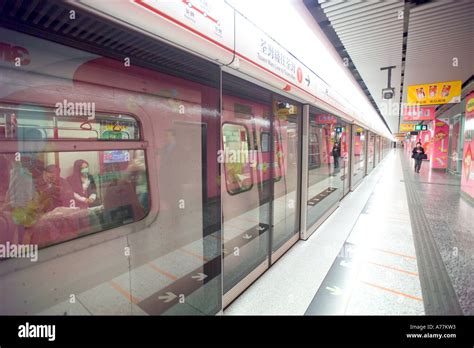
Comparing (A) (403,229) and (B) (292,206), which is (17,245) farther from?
(A) (403,229)

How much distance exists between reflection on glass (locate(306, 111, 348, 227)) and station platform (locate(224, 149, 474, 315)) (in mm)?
486

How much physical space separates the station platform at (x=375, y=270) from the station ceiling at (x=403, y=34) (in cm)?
302

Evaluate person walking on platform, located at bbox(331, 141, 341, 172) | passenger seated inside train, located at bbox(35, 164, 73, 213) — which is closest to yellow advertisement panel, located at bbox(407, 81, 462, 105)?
person walking on platform, located at bbox(331, 141, 341, 172)

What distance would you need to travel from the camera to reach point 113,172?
192 centimetres

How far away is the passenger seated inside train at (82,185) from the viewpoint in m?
1.68

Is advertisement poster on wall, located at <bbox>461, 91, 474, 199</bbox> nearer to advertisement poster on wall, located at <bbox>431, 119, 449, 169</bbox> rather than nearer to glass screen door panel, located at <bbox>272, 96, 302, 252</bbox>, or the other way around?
glass screen door panel, located at <bbox>272, 96, 302, 252</bbox>

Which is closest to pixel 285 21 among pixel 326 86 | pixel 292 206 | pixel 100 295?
pixel 326 86


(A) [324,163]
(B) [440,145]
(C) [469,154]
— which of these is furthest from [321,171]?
(B) [440,145]

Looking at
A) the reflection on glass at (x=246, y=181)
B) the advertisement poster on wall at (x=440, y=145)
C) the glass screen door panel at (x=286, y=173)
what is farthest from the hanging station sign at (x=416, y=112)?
the reflection on glass at (x=246, y=181)

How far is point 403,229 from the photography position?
3.83m

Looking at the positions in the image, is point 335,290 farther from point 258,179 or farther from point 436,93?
point 436,93

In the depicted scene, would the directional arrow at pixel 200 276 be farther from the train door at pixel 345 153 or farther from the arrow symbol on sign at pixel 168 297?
the train door at pixel 345 153
